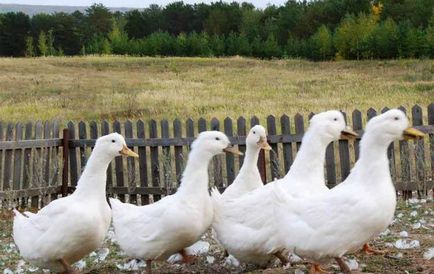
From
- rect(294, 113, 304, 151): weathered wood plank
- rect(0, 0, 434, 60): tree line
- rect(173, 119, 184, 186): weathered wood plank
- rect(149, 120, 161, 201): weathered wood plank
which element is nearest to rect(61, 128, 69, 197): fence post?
rect(149, 120, 161, 201): weathered wood plank

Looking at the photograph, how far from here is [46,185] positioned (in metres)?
15.1

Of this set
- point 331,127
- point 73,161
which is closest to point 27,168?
A: point 73,161

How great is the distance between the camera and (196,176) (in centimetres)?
A: 693

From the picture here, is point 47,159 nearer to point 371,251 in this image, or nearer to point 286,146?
point 286,146

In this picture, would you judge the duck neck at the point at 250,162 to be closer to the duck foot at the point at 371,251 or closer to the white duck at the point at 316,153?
the white duck at the point at 316,153

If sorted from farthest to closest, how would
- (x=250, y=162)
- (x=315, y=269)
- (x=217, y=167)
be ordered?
(x=217, y=167)
(x=250, y=162)
(x=315, y=269)

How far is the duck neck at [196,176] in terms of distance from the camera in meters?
6.82

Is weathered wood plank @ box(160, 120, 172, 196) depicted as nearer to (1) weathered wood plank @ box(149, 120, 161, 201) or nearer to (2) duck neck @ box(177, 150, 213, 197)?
(1) weathered wood plank @ box(149, 120, 161, 201)

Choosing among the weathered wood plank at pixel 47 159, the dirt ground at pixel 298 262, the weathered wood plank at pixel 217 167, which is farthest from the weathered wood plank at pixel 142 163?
the dirt ground at pixel 298 262

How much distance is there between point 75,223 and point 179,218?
950 millimetres

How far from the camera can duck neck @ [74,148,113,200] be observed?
275 inches

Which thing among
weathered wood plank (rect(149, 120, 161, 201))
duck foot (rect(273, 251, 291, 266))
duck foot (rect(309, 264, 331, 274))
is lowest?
duck foot (rect(273, 251, 291, 266))

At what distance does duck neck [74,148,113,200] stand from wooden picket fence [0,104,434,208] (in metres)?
6.90

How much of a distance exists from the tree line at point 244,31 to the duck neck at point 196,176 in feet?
177
